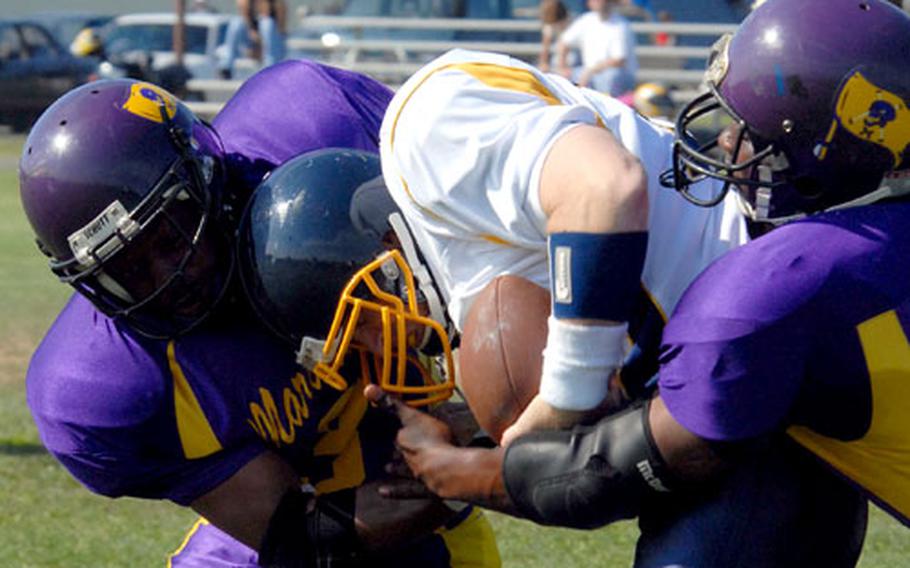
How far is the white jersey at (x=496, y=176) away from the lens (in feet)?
9.59

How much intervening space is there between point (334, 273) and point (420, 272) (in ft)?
0.53

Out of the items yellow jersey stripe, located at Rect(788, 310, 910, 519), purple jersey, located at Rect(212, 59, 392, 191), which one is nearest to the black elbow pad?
yellow jersey stripe, located at Rect(788, 310, 910, 519)

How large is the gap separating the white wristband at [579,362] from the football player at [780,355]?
60 millimetres

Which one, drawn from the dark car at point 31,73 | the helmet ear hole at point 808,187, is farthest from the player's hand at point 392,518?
the dark car at point 31,73

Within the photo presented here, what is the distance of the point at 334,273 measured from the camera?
3219mm

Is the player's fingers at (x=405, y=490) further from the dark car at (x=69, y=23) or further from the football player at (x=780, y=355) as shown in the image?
the dark car at (x=69, y=23)

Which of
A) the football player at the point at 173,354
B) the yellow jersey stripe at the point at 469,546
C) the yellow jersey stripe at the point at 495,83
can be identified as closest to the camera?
the yellow jersey stripe at the point at 495,83

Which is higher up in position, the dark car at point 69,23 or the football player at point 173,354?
the football player at point 173,354

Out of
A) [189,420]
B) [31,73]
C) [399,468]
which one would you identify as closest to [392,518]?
[399,468]

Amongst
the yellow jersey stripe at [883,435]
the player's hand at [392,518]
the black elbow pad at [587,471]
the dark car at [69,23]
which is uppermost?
the yellow jersey stripe at [883,435]

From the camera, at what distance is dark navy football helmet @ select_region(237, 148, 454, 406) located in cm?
320

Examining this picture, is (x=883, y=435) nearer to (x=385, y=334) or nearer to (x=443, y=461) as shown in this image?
(x=443, y=461)

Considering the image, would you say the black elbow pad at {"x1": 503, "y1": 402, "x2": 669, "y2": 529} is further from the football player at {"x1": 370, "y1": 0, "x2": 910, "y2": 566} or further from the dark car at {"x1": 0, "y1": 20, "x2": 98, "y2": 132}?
the dark car at {"x1": 0, "y1": 20, "x2": 98, "y2": 132}

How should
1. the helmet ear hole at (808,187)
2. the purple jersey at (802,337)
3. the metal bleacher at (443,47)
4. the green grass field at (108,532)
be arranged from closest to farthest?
the purple jersey at (802,337) → the helmet ear hole at (808,187) → the green grass field at (108,532) → the metal bleacher at (443,47)
